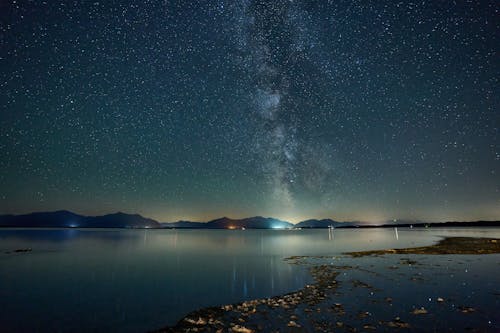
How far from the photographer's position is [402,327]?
11375 millimetres

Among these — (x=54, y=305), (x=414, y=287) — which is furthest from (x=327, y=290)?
(x=54, y=305)

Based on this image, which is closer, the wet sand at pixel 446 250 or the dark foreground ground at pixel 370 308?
the dark foreground ground at pixel 370 308

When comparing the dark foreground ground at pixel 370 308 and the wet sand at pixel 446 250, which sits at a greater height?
the wet sand at pixel 446 250

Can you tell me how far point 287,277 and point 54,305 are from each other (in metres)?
16.4

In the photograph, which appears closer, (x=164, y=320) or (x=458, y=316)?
(x=458, y=316)

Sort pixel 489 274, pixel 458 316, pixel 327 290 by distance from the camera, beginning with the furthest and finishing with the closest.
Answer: pixel 489 274 < pixel 327 290 < pixel 458 316

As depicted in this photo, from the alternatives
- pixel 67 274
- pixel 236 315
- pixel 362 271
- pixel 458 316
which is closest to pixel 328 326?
pixel 236 315

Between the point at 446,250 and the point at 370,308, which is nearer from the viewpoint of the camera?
the point at 370,308

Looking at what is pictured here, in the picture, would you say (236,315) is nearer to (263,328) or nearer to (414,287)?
(263,328)

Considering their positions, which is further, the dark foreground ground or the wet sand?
the wet sand

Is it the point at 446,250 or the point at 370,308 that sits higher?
the point at 446,250

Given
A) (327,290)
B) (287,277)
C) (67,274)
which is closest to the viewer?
(327,290)

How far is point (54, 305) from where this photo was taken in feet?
59.2

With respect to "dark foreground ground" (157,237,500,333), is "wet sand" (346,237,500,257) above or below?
above
